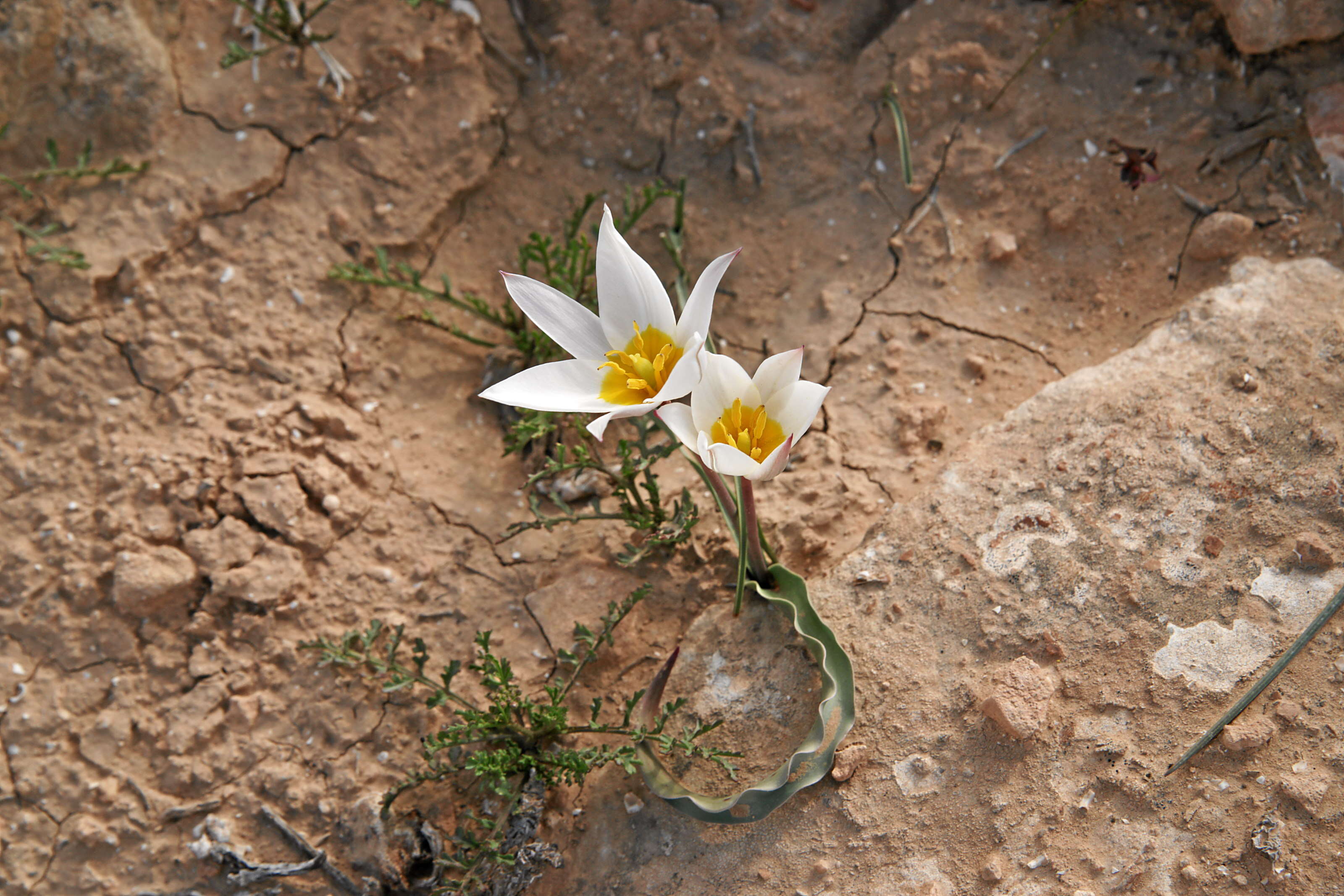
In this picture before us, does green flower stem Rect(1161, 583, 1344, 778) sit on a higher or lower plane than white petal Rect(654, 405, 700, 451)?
lower

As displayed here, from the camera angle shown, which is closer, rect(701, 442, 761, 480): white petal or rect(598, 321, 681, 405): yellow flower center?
rect(701, 442, 761, 480): white petal

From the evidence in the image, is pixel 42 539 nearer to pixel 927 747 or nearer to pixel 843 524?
pixel 843 524

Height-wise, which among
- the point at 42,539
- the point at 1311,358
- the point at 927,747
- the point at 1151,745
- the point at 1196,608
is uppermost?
the point at 1311,358

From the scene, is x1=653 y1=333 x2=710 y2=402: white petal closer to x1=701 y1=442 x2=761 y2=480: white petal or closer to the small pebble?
x1=701 y1=442 x2=761 y2=480: white petal

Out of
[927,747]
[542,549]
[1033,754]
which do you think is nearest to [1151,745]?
[1033,754]

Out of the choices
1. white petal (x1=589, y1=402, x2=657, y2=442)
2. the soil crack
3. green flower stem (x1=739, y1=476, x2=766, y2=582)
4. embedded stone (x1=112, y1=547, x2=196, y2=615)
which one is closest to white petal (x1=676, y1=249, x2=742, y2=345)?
white petal (x1=589, y1=402, x2=657, y2=442)
